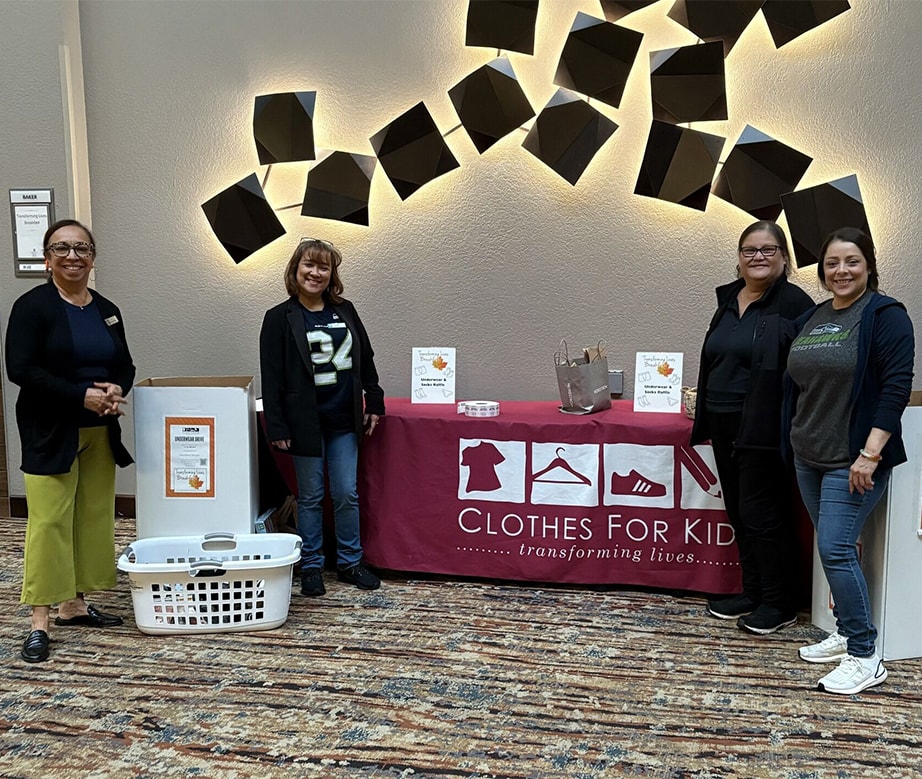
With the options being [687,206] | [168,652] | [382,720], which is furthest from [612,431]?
[168,652]

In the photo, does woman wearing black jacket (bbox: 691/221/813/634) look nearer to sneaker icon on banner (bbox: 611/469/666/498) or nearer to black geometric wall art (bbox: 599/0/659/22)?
sneaker icon on banner (bbox: 611/469/666/498)

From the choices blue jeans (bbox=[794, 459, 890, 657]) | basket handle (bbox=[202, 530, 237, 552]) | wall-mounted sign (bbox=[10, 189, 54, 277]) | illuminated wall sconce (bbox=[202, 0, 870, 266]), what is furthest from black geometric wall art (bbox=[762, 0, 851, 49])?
wall-mounted sign (bbox=[10, 189, 54, 277])

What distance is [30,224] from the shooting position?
3.89m

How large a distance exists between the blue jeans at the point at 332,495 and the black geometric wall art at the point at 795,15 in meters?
2.46

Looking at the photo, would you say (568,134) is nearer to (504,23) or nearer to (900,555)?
(504,23)

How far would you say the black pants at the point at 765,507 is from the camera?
2.63 meters

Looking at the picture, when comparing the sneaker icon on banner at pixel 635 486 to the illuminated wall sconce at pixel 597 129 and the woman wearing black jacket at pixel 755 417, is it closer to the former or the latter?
the woman wearing black jacket at pixel 755 417

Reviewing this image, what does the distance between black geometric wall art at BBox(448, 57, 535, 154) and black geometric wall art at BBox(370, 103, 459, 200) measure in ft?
0.48

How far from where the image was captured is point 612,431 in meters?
3.02

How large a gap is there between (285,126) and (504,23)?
3.67 ft

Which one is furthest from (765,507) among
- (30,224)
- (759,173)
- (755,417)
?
(30,224)

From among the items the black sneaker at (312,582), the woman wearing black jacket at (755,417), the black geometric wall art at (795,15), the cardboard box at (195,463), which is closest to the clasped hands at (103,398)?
the cardboard box at (195,463)

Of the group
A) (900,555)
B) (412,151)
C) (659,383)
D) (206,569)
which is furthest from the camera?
(412,151)

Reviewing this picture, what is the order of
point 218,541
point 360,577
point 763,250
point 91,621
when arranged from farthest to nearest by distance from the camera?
point 360,577, point 218,541, point 91,621, point 763,250
